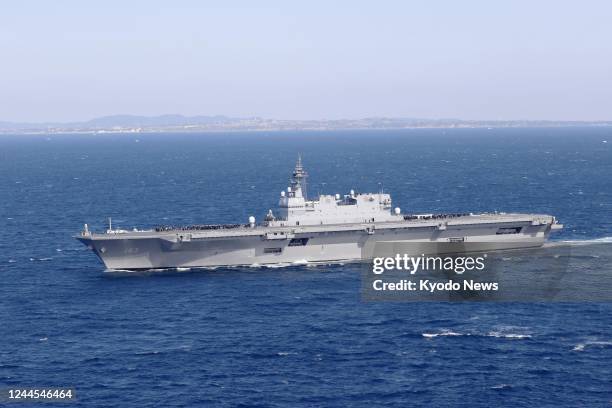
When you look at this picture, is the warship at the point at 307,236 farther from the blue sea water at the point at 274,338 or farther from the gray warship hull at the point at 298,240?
the blue sea water at the point at 274,338

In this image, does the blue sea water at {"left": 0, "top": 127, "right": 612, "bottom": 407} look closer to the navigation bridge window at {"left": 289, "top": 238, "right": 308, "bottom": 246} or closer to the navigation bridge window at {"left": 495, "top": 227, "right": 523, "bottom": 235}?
the navigation bridge window at {"left": 289, "top": 238, "right": 308, "bottom": 246}

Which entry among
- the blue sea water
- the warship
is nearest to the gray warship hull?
the warship

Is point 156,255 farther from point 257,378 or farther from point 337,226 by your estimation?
point 257,378

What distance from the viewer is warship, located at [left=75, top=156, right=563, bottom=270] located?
5969 centimetres

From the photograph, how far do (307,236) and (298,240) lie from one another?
0.78 metres

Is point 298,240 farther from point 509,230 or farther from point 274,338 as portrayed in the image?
point 274,338

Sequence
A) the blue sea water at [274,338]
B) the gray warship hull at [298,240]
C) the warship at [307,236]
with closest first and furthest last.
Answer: the blue sea water at [274,338] < the gray warship hull at [298,240] < the warship at [307,236]

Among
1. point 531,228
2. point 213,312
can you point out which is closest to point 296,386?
point 213,312

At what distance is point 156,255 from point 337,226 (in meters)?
13.2

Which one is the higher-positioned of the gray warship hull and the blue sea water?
the gray warship hull

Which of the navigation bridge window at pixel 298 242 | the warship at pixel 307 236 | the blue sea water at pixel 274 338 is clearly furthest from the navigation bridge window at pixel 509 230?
the navigation bridge window at pixel 298 242

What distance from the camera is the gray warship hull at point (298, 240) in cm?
5953

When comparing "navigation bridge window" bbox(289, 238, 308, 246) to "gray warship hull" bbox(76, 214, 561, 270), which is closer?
"gray warship hull" bbox(76, 214, 561, 270)

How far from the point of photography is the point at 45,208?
94.9 metres
